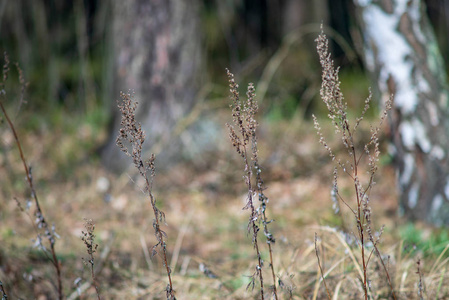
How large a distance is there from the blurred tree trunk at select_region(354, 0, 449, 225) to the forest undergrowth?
219mm

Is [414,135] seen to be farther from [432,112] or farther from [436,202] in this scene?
[436,202]

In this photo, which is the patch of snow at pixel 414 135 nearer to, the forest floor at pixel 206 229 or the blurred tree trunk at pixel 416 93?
the blurred tree trunk at pixel 416 93

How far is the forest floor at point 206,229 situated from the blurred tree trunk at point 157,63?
0.45 meters

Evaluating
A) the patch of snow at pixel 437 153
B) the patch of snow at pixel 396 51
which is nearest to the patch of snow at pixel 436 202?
the patch of snow at pixel 437 153

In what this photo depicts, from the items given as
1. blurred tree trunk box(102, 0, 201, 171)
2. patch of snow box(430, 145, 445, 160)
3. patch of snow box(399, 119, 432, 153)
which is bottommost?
patch of snow box(430, 145, 445, 160)

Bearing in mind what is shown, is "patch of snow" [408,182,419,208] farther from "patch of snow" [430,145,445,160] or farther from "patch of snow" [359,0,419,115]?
"patch of snow" [359,0,419,115]

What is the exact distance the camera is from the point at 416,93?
9.40ft

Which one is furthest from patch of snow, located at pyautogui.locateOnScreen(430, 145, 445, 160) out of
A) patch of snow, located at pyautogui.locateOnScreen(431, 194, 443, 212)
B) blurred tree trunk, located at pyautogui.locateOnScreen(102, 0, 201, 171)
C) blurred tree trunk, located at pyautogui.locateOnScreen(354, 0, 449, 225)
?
blurred tree trunk, located at pyautogui.locateOnScreen(102, 0, 201, 171)

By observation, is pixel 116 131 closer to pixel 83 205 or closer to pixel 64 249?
pixel 83 205

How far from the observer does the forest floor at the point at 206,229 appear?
199 centimetres

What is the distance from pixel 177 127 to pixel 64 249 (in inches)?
63.0

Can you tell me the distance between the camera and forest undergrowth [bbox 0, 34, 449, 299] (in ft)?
5.76

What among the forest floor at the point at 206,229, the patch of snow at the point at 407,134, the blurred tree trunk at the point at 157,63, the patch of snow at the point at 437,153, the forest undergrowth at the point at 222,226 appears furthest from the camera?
the blurred tree trunk at the point at 157,63

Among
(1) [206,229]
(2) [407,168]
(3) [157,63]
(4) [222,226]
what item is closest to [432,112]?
(2) [407,168]
